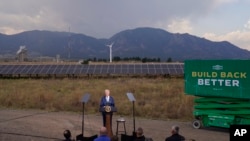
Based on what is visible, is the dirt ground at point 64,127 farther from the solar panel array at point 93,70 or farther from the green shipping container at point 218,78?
the solar panel array at point 93,70

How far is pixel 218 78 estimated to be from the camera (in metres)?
14.9

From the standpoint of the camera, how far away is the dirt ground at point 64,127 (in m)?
13.8

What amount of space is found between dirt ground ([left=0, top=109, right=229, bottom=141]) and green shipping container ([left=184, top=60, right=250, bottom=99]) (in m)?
1.54

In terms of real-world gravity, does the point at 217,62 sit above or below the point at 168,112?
above

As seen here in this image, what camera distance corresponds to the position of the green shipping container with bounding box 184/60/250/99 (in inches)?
562

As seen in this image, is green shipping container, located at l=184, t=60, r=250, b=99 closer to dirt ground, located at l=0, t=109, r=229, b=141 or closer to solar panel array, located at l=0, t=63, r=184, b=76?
dirt ground, located at l=0, t=109, r=229, b=141

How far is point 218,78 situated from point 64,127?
6439 millimetres

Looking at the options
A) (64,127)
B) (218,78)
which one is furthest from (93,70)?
(218,78)

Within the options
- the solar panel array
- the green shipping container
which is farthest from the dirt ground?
the solar panel array

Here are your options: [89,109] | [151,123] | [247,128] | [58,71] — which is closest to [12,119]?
[89,109]

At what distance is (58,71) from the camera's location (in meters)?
45.8

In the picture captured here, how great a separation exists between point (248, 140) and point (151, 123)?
363 inches

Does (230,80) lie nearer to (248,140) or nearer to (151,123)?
(151,123)

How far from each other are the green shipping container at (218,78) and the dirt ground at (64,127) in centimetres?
154
